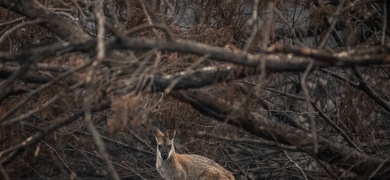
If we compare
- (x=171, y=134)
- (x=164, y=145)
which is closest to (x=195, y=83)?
(x=171, y=134)

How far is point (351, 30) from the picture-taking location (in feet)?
27.4

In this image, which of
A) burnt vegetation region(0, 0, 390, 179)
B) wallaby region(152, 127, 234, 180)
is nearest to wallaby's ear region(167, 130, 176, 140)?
wallaby region(152, 127, 234, 180)

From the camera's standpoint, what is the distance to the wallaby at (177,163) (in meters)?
10.0

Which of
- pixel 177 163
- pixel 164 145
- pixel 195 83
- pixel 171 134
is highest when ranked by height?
pixel 195 83

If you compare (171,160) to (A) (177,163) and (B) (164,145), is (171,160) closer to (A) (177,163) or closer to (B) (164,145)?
(A) (177,163)

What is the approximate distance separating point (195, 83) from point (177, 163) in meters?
4.33

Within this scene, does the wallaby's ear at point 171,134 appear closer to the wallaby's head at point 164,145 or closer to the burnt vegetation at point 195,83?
the wallaby's head at point 164,145

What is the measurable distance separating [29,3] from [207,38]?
233 centimetres

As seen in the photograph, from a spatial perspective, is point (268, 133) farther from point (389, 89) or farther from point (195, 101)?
point (389, 89)

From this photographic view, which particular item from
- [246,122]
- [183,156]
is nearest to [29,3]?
[246,122]

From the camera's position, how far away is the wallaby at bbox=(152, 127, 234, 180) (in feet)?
32.9

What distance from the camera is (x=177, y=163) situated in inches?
410

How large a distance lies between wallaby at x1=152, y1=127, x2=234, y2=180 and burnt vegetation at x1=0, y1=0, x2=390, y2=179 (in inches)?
10.3

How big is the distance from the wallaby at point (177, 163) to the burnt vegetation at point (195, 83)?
0.26 m
